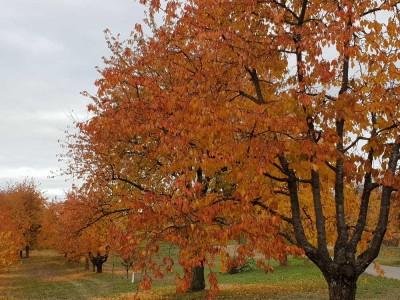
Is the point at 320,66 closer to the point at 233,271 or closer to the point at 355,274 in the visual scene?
the point at 355,274

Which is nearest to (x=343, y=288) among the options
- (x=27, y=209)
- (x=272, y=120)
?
(x=272, y=120)

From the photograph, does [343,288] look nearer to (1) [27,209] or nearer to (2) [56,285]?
(2) [56,285]

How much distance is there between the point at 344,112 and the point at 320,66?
102 cm

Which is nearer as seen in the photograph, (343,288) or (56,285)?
(343,288)

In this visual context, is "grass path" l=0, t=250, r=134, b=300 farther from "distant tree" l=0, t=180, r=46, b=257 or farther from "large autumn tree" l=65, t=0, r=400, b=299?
"large autumn tree" l=65, t=0, r=400, b=299

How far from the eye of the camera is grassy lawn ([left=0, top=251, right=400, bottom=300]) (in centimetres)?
2178

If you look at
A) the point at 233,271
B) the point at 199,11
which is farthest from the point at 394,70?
the point at 233,271

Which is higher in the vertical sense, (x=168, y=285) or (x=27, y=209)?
(x=27, y=209)

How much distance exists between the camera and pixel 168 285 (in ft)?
105

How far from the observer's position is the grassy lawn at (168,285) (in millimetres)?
21781

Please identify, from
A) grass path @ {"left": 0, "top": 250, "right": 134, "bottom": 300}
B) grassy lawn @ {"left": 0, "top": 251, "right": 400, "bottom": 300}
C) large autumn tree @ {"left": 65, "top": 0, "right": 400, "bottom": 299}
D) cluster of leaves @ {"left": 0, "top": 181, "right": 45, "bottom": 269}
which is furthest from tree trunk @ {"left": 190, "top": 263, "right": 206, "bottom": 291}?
cluster of leaves @ {"left": 0, "top": 181, "right": 45, "bottom": 269}

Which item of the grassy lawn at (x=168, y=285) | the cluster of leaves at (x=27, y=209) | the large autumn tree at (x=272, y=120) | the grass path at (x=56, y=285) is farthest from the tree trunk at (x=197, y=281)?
the cluster of leaves at (x=27, y=209)

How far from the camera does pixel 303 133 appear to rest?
28.6ft

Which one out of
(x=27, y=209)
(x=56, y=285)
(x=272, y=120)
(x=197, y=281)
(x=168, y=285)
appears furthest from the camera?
(x=27, y=209)
